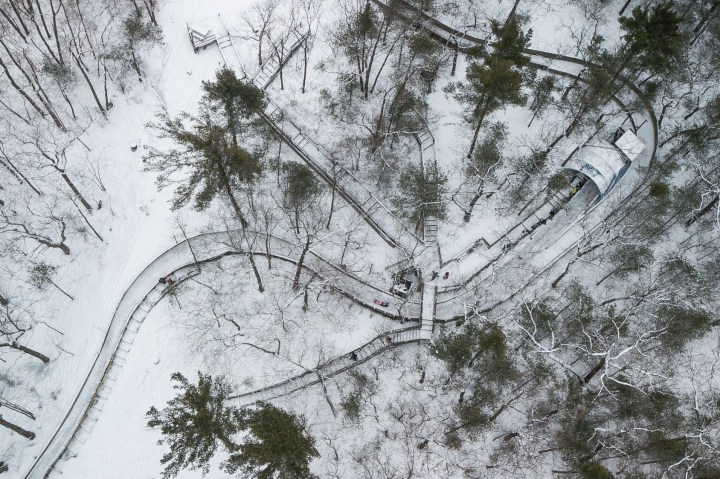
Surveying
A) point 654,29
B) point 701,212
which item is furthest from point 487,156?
point 701,212

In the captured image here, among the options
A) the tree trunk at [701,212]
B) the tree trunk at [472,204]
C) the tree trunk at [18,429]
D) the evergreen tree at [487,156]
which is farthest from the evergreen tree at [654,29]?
the tree trunk at [18,429]

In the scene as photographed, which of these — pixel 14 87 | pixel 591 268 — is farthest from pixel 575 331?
pixel 14 87

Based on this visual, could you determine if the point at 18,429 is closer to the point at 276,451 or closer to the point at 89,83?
the point at 276,451

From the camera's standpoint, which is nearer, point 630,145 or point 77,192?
point 77,192

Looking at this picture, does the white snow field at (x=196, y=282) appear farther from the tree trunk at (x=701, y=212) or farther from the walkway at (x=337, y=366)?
the tree trunk at (x=701, y=212)

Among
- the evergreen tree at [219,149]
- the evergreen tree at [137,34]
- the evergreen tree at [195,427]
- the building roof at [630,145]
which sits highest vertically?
the evergreen tree at [137,34]

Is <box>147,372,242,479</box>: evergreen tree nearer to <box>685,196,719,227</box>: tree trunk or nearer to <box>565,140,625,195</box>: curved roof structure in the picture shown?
<box>565,140,625,195</box>: curved roof structure
